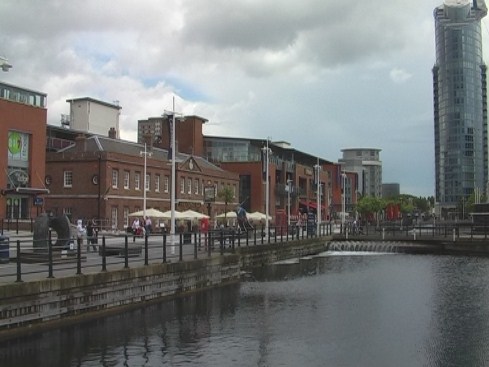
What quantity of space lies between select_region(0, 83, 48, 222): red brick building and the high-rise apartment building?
143m

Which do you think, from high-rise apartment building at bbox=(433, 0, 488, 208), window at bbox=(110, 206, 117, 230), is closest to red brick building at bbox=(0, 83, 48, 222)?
window at bbox=(110, 206, 117, 230)

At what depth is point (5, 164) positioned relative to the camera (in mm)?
52531

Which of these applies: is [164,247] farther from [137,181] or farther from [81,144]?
[81,144]

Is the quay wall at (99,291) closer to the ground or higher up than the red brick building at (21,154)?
closer to the ground

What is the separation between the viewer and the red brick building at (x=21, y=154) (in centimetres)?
5247

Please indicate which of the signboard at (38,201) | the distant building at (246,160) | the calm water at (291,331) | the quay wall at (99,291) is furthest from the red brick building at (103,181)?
the calm water at (291,331)

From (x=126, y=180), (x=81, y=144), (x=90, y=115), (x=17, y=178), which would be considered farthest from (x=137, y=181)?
(x=90, y=115)

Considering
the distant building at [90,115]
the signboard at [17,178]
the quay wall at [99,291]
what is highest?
the distant building at [90,115]

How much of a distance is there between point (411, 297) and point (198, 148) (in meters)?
73.3

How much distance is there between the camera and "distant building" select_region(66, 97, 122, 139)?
81.4 metres

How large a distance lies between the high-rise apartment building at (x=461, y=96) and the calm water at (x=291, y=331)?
520ft

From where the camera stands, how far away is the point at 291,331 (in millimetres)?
16453

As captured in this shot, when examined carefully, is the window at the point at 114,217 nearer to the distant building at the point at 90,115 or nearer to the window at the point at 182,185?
the window at the point at 182,185

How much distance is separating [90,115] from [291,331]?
7027 centimetres
